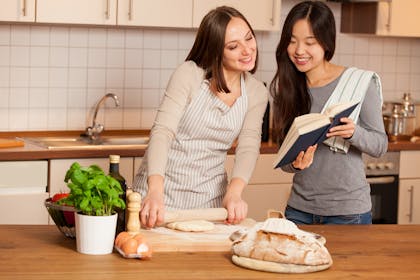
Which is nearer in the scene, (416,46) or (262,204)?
(262,204)

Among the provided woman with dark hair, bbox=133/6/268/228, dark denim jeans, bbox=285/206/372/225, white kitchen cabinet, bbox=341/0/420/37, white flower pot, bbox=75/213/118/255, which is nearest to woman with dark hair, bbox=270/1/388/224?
dark denim jeans, bbox=285/206/372/225

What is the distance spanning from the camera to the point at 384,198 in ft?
15.6

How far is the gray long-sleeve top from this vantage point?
307 cm

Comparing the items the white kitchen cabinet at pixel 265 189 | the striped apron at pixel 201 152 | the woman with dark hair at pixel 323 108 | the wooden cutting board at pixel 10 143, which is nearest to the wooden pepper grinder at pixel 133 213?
the striped apron at pixel 201 152

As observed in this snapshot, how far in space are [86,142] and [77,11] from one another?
2.20ft

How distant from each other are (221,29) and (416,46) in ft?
9.30

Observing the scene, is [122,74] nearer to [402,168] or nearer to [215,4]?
[215,4]

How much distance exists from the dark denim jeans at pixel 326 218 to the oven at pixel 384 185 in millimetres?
1561

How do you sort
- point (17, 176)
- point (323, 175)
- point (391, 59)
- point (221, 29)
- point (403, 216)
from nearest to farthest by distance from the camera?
point (221, 29) < point (323, 175) < point (17, 176) < point (403, 216) < point (391, 59)

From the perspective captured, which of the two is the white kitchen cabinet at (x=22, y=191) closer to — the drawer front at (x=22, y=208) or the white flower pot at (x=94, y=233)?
the drawer front at (x=22, y=208)

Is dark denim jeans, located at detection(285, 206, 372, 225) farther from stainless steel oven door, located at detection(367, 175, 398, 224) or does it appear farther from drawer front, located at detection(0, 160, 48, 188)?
stainless steel oven door, located at detection(367, 175, 398, 224)

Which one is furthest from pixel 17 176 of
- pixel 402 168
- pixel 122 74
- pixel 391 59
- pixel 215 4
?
pixel 391 59

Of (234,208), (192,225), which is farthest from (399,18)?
(192,225)

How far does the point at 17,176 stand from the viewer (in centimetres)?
399
